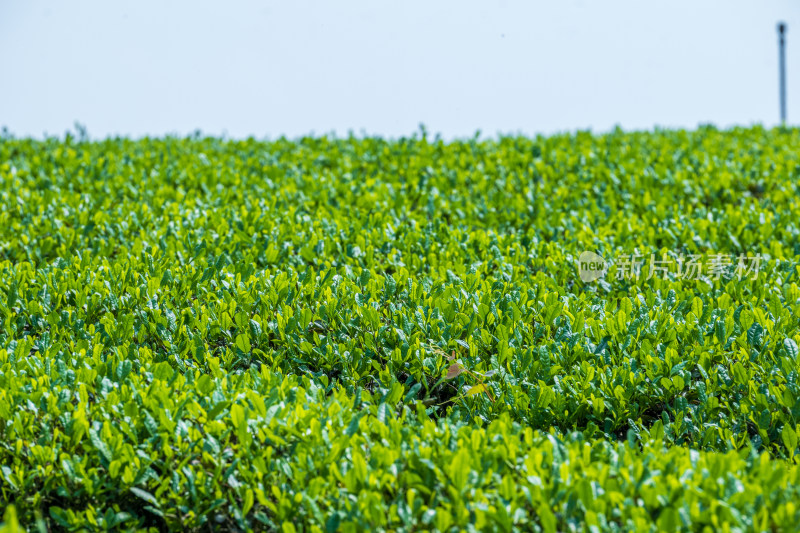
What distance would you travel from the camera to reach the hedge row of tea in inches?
99.9

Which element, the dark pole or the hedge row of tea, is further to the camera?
the dark pole

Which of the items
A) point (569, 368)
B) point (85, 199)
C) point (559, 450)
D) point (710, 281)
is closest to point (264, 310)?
point (569, 368)

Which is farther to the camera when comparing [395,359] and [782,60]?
[782,60]

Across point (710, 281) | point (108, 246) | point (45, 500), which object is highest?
point (108, 246)

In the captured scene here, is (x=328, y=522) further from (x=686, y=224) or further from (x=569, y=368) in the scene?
(x=686, y=224)

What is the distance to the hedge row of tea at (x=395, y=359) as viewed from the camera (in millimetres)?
2537

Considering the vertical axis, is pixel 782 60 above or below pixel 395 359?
above

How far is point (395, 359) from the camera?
365 centimetres

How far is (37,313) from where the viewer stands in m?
4.05

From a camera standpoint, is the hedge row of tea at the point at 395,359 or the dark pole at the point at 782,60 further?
the dark pole at the point at 782,60

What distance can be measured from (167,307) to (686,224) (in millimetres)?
3959

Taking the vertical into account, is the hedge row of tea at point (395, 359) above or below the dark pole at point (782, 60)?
below

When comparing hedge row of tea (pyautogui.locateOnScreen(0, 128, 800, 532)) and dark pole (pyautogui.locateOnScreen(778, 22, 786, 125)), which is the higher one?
dark pole (pyautogui.locateOnScreen(778, 22, 786, 125))

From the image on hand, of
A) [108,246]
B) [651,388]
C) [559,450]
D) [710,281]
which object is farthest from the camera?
[108,246]
